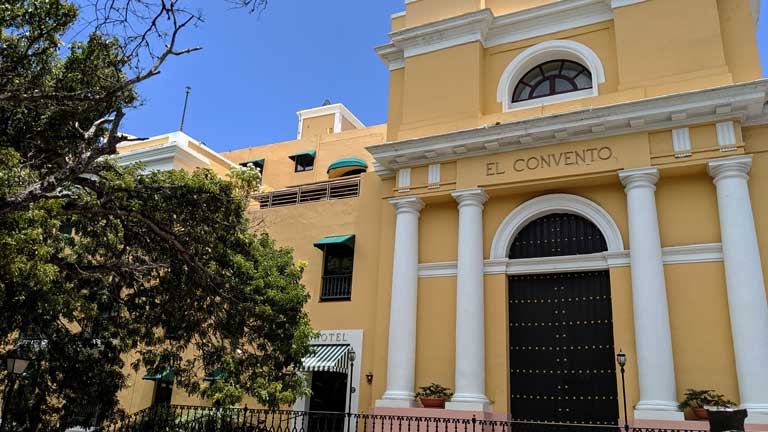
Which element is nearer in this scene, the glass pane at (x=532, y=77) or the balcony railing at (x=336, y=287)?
the glass pane at (x=532, y=77)

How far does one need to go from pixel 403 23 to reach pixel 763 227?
10.7 m

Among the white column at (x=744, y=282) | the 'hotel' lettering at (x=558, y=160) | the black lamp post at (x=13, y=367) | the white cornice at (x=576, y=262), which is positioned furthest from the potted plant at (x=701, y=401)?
the black lamp post at (x=13, y=367)

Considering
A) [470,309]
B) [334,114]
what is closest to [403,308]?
[470,309]

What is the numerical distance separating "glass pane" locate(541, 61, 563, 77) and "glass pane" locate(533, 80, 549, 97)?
24 cm

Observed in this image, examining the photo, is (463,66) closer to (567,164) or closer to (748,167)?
(567,164)

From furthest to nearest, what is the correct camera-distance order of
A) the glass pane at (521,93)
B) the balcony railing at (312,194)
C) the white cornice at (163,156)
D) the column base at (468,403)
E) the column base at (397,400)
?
the white cornice at (163,156) → the balcony railing at (312,194) → the glass pane at (521,93) → the column base at (397,400) → the column base at (468,403)

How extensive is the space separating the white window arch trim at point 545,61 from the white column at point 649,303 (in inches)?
118

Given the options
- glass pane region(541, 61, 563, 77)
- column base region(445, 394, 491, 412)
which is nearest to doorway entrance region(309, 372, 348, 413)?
column base region(445, 394, 491, 412)

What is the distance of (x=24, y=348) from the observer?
39.0 feet

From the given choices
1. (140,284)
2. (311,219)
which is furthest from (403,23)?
(140,284)

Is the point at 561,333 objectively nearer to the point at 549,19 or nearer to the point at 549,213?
the point at 549,213

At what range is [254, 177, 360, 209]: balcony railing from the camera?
18078mm

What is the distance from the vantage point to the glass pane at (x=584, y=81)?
1556 cm

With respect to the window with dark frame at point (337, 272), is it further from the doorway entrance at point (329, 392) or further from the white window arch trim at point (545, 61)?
the white window arch trim at point (545, 61)
